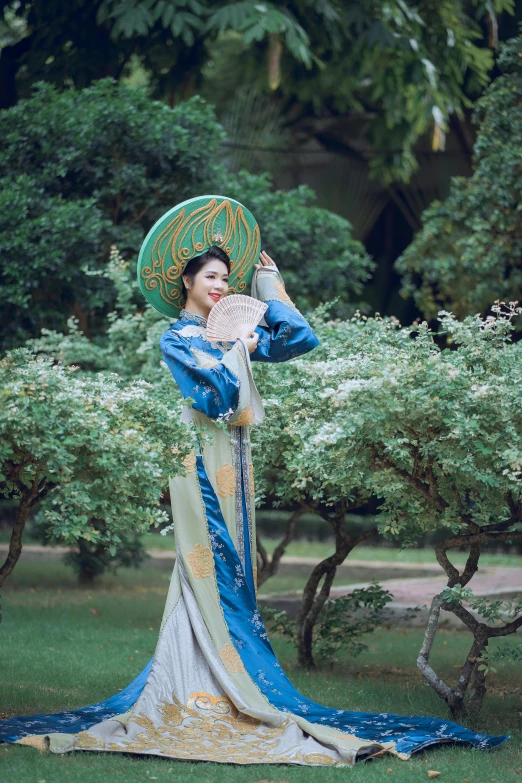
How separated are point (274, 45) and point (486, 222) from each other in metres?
2.41

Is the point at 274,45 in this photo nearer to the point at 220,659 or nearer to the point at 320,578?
the point at 320,578

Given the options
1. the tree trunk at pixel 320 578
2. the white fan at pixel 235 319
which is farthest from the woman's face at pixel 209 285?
the tree trunk at pixel 320 578

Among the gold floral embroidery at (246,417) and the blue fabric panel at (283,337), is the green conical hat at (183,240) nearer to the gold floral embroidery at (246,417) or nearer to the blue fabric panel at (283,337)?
the blue fabric panel at (283,337)

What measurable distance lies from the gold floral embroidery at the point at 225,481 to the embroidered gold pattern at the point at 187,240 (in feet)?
2.55

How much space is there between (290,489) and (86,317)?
353 cm

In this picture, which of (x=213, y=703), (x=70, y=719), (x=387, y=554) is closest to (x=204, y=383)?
(x=213, y=703)

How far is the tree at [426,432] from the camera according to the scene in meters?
3.82

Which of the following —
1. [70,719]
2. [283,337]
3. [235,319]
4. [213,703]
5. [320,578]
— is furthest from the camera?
[320,578]

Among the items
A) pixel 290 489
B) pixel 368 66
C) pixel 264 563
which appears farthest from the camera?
pixel 368 66

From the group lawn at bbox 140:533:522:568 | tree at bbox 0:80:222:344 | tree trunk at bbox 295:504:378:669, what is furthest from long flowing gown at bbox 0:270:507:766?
lawn at bbox 140:533:522:568

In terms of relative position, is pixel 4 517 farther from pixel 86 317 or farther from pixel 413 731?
pixel 413 731

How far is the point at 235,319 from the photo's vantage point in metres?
4.23

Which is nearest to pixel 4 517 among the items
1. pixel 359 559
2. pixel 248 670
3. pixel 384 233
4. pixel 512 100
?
pixel 359 559

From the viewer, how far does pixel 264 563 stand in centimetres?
709
